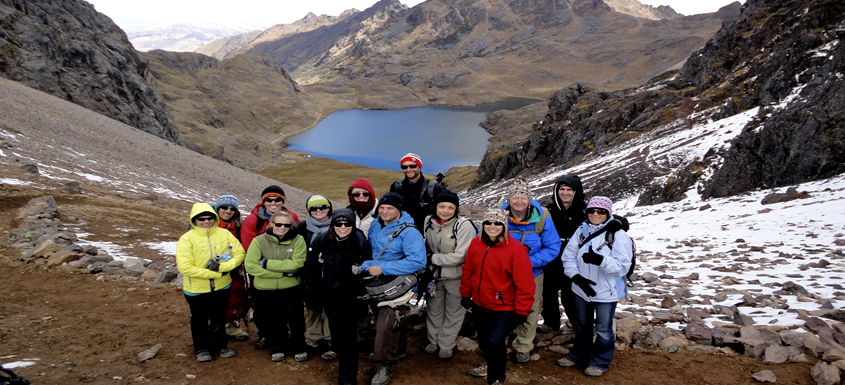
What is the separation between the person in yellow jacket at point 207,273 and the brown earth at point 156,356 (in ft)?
1.29

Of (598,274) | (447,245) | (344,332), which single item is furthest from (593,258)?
(344,332)

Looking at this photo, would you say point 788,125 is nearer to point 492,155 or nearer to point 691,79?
point 691,79

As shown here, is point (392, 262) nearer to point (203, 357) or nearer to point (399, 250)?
point (399, 250)

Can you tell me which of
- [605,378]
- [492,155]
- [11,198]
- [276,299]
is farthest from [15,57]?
[605,378]

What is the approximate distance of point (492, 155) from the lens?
64.1 meters

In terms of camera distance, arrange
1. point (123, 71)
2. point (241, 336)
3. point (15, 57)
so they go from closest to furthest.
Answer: point (241, 336) → point (15, 57) → point (123, 71)

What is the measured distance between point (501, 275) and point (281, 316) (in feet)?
12.3

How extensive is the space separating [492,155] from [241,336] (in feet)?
192

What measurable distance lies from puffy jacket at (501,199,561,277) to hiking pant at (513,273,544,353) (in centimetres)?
50

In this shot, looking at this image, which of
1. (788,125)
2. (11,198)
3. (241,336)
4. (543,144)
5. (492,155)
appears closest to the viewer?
(241,336)

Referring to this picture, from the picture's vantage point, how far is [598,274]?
6.21 metres

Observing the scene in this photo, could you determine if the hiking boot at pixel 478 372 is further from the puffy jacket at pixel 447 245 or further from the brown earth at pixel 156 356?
the puffy jacket at pixel 447 245

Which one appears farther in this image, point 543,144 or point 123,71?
point 123,71

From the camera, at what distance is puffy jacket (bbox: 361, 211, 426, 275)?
20.3ft
